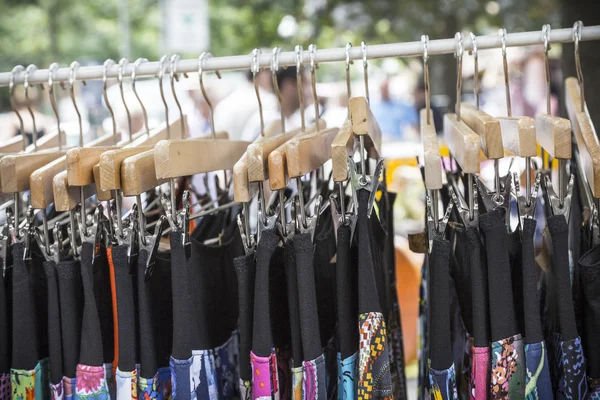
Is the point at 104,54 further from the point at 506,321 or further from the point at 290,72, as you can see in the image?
the point at 506,321

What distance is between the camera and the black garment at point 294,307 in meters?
0.96

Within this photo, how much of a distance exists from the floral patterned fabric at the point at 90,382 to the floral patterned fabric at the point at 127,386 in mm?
40

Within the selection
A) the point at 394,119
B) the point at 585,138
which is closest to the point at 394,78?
the point at 394,119

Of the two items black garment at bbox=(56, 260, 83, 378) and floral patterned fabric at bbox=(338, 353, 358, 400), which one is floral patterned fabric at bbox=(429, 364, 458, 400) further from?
black garment at bbox=(56, 260, 83, 378)

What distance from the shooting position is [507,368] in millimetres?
931

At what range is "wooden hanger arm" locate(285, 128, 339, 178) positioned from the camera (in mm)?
935

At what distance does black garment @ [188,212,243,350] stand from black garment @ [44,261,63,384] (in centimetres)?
22

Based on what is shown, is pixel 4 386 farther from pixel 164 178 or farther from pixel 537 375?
pixel 537 375

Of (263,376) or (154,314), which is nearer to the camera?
(263,376)

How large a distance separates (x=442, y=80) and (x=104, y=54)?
43.2 feet

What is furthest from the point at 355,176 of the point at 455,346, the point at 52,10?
the point at 52,10

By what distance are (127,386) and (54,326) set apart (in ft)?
0.55

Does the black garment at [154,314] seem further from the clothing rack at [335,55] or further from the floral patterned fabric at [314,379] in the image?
the clothing rack at [335,55]

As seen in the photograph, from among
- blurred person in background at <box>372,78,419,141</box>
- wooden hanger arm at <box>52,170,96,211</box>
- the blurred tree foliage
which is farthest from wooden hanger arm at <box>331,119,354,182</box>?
blurred person in background at <box>372,78,419,141</box>
